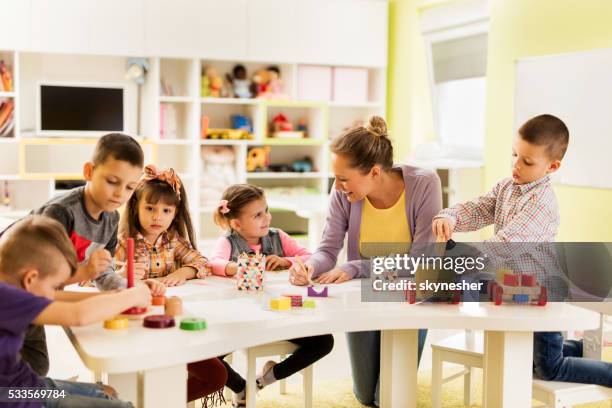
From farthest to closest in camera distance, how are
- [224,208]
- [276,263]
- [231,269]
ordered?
[224,208]
[276,263]
[231,269]

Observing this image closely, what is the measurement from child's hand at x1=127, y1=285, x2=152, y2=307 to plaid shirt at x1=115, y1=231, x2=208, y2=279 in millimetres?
579

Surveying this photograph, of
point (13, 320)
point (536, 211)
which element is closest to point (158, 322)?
point (13, 320)

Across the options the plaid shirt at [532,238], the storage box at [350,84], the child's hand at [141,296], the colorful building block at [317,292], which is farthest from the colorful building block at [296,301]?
the storage box at [350,84]

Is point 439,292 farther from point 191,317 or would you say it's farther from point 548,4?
point 548,4

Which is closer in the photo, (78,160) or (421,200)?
(421,200)

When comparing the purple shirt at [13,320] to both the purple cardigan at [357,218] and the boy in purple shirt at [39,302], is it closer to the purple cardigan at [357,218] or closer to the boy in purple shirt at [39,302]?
the boy in purple shirt at [39,302]

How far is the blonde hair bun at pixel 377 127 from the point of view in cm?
262

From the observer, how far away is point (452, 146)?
609cm

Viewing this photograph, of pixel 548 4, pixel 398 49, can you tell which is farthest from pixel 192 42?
pixel 548 4

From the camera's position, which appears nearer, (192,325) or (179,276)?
(192,325)

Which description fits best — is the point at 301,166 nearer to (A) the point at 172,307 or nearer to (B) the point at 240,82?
(B) the point at 240,82

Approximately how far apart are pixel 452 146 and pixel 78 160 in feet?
9.36

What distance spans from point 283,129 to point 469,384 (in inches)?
146

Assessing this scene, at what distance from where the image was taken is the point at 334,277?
248 cm
